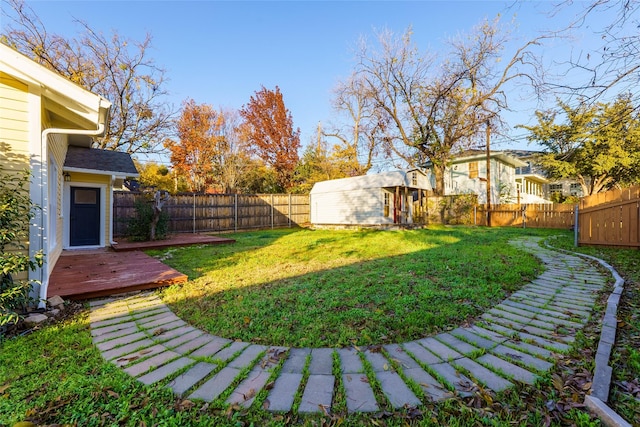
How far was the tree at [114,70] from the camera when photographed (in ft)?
40.5

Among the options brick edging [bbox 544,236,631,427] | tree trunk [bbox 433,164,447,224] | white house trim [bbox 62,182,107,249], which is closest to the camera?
brick edging [bbox 544,236,631,427]

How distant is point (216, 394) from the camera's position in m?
1.78

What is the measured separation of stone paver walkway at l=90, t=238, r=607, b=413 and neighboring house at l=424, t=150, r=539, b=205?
1986cm

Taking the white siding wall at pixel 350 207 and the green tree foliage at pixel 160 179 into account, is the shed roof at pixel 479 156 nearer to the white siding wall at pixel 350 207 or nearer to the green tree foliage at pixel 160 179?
the white siding wall at pixel 350 207

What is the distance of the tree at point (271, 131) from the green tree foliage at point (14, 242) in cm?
1867

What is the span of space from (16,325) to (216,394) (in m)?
2.72

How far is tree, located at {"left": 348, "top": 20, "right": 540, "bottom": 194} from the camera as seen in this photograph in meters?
16.0

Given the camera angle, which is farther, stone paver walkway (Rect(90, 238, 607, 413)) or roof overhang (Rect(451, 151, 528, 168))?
roof overhang (Rect(451, 151, 528, 168))

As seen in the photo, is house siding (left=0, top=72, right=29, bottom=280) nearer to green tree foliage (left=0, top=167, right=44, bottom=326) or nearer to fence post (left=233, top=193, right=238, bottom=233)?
green tree foliage (left=0, top=167, right=44, bottom=326)

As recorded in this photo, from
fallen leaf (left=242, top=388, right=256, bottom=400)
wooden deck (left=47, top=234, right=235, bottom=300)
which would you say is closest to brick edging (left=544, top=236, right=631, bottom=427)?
fallen leaf (left=242, top=388, right=256, bottom=400)

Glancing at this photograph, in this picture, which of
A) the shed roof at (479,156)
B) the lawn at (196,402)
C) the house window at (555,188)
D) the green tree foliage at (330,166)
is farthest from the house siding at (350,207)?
the house window at (555,188)

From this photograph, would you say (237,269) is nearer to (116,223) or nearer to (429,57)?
(116,223)

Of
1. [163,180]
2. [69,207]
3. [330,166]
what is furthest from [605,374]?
[163,180]

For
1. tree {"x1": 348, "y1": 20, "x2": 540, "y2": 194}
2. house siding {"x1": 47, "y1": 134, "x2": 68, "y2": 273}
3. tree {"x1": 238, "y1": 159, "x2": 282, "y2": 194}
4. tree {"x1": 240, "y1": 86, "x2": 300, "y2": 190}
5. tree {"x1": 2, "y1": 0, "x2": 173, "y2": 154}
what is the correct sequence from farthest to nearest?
tree {"x1": 238, "y1": 159, "x2": 282, "y2": 194}, tree {"x1": 240, "y1": 86, "x2": 300, "y2": 190}, tree {"x1": 348, "y1": 20, "x2": 540, "y2": 194}, tree {"x1": 2, "y1": 0, "x2": 173, "y2": 154}, house siding {"x1": 47, "y1": 134, "x2": 68, "y2": 273}
